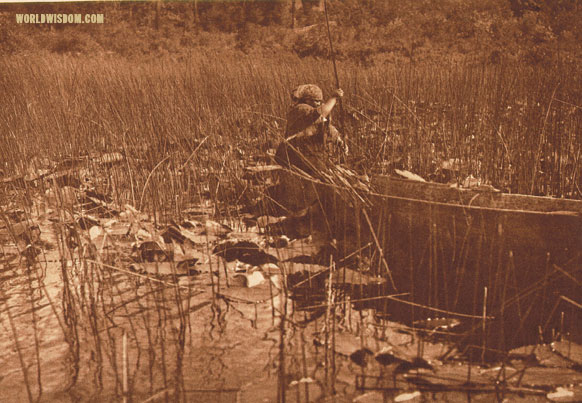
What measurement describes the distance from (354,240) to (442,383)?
999 millimetres

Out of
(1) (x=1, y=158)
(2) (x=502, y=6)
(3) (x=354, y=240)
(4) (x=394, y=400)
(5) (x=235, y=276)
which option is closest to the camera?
(4) (x=394, y=400)

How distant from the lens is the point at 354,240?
2.43m

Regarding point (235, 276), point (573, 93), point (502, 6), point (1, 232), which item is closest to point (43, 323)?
point (235, 276)

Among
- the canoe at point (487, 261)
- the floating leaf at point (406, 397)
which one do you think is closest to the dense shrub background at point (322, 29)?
the canoe at point (487, 261)

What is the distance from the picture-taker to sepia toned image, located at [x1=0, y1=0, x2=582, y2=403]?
156 centimetres

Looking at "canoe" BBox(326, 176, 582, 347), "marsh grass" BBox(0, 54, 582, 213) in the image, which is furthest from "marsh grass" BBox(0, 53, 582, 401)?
"canoe" BBox(326, 176, 582, 347)

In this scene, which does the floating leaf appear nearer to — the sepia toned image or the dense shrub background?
the sepia toned image

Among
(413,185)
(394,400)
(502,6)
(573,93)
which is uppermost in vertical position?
(502,6)

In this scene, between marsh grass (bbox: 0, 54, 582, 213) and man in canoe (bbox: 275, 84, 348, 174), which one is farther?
marsh grass (bbox: 0, 54, 582, 213)

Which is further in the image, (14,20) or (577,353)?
(14,20)

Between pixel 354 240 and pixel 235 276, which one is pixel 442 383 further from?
pixel 354 240

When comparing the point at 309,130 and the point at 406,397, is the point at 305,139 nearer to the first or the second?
the point at 309,130

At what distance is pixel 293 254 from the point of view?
2.29 meters

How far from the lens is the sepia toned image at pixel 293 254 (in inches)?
61.4
